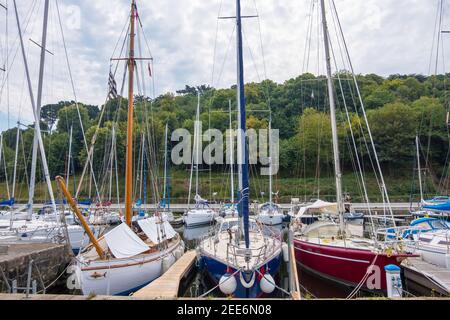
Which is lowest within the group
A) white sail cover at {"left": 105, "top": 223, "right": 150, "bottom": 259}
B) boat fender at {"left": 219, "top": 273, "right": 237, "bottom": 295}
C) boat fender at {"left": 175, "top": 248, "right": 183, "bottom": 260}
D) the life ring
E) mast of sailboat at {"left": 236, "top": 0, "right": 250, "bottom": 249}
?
boat fender at {"left": 175, "top": 248, "right": 183, "bottom": 260}

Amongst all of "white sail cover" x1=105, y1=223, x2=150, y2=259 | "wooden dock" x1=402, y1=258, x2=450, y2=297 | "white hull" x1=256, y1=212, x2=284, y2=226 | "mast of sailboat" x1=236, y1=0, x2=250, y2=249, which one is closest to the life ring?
"wooden dock" x1=402, y1=258, x2=450, y2=297

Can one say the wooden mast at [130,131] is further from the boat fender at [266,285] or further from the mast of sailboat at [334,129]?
the mast of sailboat at [334,129]

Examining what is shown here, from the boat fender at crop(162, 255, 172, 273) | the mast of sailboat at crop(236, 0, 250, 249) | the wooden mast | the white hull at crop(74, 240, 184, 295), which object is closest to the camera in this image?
the white hull at crop(74, 240, 184, 295)

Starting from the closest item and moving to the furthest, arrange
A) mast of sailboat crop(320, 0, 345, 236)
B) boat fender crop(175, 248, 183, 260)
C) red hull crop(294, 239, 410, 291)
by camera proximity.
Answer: red hull crop(294, 239, 410, 291)
mast of sailboat crop(320, 0, 345, 236)
boat fender crop(175, 248, 183, 260)

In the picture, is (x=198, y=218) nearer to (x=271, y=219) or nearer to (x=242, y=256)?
(x=271, y=219)

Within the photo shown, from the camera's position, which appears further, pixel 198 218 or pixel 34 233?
pixel 198 218

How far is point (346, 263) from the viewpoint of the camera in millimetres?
11250

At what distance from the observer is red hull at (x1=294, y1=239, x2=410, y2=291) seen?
33.7 feet

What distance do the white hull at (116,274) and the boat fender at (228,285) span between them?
325 cm

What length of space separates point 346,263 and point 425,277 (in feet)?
8.29

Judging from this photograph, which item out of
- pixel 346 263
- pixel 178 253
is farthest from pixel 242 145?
pixel 178 253

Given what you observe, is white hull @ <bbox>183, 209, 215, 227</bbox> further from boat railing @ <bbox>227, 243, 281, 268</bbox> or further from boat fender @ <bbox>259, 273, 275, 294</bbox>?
boat fender @ <bbox>259, 273, 275, 294</bbox>

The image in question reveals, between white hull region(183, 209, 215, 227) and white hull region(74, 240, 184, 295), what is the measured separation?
51.6ft
